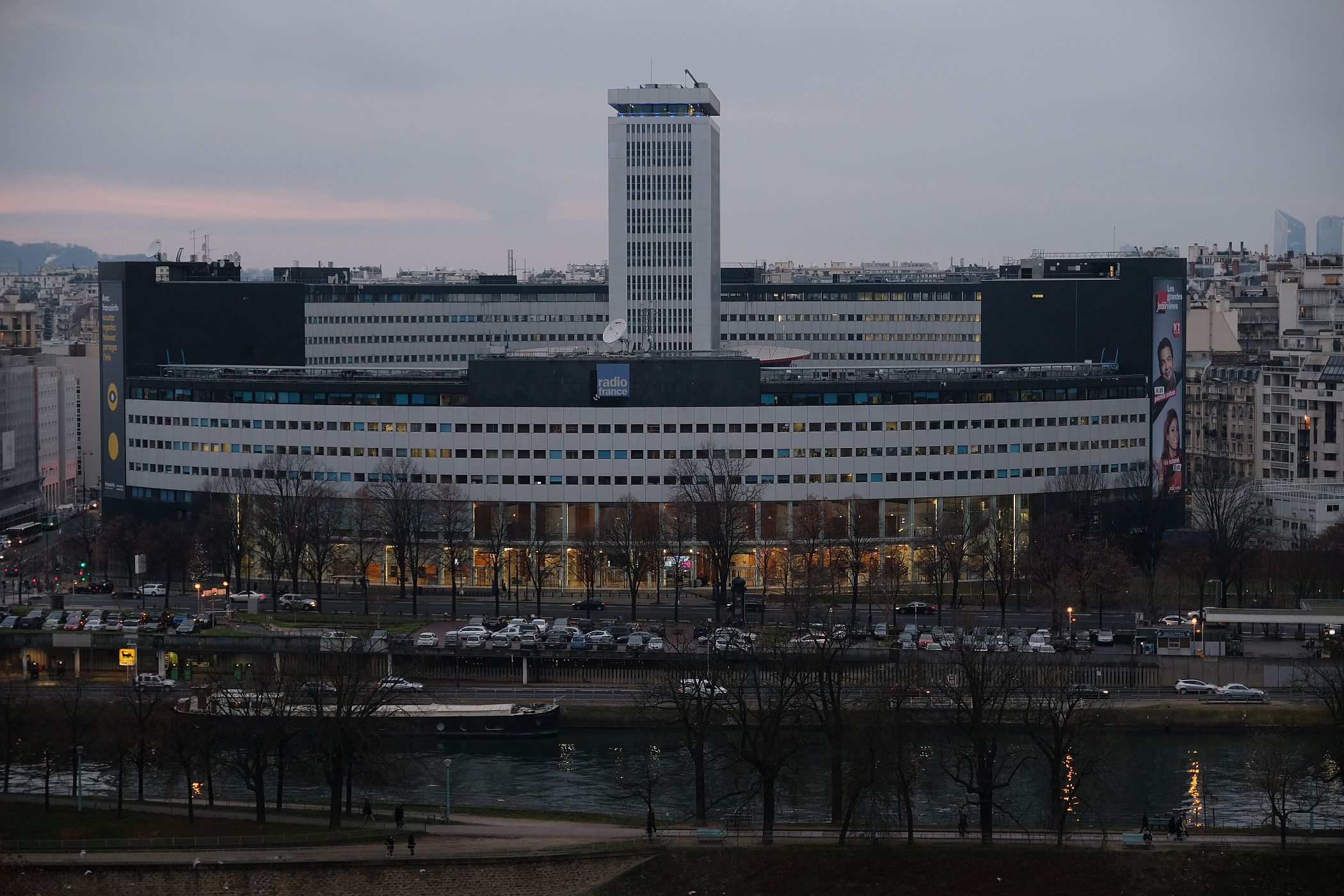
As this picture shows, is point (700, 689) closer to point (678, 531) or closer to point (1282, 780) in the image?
point (1282, 780)

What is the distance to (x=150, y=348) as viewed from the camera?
104 metres

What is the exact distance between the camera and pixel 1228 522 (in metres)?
89.2

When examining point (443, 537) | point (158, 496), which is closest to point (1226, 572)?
point (443, 537)

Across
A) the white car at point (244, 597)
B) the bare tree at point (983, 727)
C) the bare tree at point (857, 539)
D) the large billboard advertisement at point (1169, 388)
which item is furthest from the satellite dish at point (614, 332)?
the bare tree at point (983, 727)

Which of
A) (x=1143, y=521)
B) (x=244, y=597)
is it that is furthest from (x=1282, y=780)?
(x=244, y=597)

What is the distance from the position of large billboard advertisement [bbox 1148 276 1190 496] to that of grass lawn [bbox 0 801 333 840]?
60315 millimetres

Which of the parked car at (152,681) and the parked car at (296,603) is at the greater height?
the parked car at (296,603)

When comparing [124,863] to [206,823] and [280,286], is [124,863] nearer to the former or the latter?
[206,823]

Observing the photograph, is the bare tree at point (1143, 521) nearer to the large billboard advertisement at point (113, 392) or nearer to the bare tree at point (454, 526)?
the bare tree at point (454, 526)

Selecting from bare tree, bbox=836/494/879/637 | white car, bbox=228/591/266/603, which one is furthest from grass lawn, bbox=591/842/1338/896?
white car, bbox=228/591/266/603

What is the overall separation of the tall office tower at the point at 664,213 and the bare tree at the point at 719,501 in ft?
97.9

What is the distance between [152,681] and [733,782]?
24287 millimetres

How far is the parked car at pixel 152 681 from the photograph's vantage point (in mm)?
64250

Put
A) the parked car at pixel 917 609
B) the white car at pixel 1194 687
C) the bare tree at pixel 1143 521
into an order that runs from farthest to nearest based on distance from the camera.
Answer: the bare tree at pixel 1143 521, the parked car at pixel 917 609, the white car at pixel 1194 687
